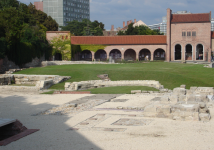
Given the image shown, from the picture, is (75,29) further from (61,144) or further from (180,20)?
(61,144)

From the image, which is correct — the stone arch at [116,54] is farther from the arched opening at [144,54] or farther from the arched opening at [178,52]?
the arched opening at [178,52]

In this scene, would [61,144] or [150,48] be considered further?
[150,48]

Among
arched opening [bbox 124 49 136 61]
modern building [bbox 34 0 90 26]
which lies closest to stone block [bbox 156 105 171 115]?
arched opening [bbox 124 49 136 61]

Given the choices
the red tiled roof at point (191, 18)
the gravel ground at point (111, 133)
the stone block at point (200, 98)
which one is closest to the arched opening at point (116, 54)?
the red tiled roof at point (191, 18)

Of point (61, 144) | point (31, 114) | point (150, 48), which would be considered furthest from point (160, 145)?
point (150, 48)

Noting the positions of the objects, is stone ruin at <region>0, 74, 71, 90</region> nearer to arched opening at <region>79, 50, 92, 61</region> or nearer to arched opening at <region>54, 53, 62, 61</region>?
arched opening at <region>54, 53, 62, 61</region>

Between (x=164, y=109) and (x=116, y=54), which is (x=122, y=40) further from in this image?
(x=164, y=109)

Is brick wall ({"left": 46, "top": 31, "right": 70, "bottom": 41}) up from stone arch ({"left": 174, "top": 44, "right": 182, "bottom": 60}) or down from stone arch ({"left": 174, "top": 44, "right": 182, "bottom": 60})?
up

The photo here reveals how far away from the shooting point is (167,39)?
51.1 metres

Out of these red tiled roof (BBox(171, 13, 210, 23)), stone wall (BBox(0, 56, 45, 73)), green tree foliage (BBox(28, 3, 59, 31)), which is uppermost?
green tree foliage (BBox(28, 3, 59, 31))

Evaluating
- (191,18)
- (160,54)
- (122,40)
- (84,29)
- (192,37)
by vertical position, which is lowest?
(160,54)

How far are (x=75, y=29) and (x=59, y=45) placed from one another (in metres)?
42.4

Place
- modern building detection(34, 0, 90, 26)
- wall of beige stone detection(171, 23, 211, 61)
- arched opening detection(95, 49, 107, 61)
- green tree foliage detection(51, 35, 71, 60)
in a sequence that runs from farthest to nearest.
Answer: modern building detection(34, 0, 90, 26)
arched opening detection(95, 49, 107, 61)
wall of beige stone detection(171, 23, 211, 61)
green tree foliage detection(51, 35, 71, 60)

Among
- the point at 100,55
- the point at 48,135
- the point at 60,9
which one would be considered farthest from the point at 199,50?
the point at 60,9
